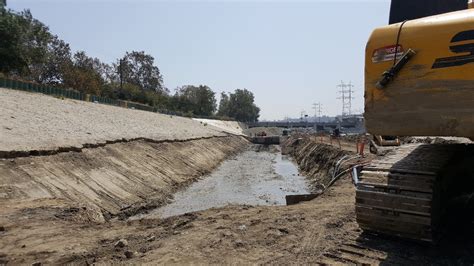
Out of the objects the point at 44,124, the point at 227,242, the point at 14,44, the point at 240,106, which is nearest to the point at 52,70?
the point at 14,44

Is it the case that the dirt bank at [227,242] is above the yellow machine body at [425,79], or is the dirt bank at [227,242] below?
below

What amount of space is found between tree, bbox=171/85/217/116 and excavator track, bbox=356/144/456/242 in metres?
96.2

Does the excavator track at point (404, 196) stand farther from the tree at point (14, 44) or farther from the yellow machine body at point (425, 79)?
the tree at point (14, 44)

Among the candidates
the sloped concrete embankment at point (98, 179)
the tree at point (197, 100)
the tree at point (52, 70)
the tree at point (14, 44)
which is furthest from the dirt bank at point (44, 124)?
the tree at point (197, 100)

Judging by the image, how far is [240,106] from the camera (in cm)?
14775

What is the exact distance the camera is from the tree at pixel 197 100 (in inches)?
4021

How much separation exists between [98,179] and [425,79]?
12539 mm

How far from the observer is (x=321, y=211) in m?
→ 7.36

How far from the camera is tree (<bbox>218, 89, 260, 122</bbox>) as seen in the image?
146625 mm

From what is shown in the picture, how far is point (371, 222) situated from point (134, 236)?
3.75m

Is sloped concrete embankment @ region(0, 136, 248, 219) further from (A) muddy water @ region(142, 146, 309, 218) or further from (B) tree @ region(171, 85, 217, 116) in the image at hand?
(B) tree @ region(171, 85, 217, 116)

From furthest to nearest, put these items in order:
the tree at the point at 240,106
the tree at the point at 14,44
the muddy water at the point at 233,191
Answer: the tree at the point at 240,106 < the tree at the point at 14,44 < the muddy water at the point at 233,191

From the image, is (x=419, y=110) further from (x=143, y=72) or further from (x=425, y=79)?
(x=143, y=72)

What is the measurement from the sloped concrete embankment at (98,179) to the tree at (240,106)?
124 metres
